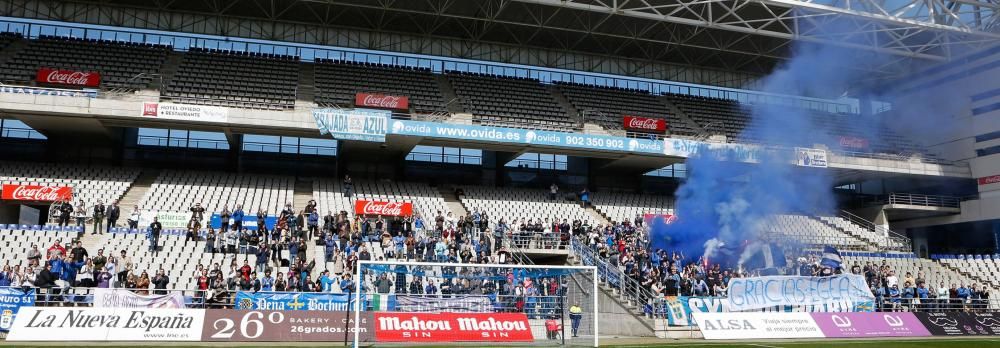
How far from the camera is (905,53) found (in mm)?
36375

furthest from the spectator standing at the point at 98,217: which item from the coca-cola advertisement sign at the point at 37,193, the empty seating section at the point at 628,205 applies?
the empty seating section at the point at 628,205

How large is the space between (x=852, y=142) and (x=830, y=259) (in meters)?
15.5

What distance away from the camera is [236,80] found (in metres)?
34.9

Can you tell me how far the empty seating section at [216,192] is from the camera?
29.4 m

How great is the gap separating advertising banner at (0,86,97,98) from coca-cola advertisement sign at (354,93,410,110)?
11.3 m

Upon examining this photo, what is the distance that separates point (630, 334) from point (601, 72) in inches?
999

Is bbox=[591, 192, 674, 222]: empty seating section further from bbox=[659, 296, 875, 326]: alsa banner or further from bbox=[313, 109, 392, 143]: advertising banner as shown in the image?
bbox=[659, 296, 875, 326]: alsa banner

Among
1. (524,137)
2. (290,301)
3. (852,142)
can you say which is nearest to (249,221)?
(290,301)

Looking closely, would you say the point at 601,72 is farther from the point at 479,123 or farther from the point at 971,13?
the point at 971,13

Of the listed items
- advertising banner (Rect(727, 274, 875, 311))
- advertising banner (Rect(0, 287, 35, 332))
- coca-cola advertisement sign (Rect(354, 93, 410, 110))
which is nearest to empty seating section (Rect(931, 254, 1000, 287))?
advertising banner (Rect(727, 274, 875, 311))

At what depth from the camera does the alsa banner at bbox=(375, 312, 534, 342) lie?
16.8 m

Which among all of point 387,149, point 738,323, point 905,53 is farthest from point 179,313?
point 905,53

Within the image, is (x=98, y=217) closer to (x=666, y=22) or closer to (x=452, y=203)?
(x=452, y=203)

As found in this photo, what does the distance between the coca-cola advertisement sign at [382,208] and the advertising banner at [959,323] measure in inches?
733
